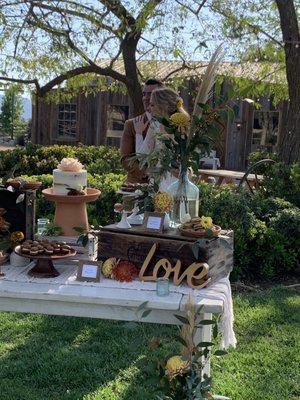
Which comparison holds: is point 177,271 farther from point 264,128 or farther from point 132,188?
point 264,128

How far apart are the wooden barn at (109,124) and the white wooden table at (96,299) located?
1340 centimetres

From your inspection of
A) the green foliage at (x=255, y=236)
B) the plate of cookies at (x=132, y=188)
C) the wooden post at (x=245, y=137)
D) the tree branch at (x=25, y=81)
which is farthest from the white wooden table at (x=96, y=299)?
the wooden post at (x=245, y=137)

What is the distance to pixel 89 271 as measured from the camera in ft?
7.97

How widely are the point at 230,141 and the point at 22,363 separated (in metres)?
13.6

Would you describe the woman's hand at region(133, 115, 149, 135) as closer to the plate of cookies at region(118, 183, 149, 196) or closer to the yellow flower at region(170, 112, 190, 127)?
the plate of cookies at region(118, 183, 149, 196)

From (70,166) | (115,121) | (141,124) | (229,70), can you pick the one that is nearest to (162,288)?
(70,166)

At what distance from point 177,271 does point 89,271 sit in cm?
37

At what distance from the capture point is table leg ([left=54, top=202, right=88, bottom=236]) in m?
2.87

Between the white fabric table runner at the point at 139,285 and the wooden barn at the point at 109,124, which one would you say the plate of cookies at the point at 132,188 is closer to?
the white fabric table runner at the point at 139,285

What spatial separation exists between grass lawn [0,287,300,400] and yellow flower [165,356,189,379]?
54 cm

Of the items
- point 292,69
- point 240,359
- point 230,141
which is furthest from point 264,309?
point 230,141

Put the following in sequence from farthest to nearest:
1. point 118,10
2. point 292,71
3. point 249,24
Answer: point 249,24, point 118,10, point 292,71

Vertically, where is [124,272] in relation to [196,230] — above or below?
below

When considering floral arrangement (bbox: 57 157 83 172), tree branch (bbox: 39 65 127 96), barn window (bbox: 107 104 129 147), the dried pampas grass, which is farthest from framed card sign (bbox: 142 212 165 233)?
barn window (bbox: 107 104 129 147)
